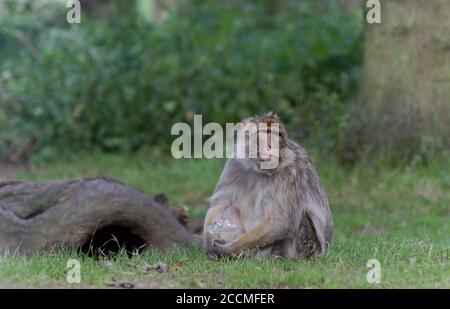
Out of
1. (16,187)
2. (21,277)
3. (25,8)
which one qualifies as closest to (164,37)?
(25,8)

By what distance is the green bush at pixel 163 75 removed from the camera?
15.2 m

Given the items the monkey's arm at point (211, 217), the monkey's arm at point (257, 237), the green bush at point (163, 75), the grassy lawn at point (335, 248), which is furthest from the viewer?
the green bush at point (163, 75)

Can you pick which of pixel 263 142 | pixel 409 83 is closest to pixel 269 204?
pixel 263 142

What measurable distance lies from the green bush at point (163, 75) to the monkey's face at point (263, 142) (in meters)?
7.19

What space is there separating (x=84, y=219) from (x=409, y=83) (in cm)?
555

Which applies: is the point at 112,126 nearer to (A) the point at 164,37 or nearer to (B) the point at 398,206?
(A) the point at 164,37

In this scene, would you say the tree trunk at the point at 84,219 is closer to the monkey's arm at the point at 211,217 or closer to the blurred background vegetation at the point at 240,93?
the monkey's arm at the point at 211,217

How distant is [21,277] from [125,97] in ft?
28.4

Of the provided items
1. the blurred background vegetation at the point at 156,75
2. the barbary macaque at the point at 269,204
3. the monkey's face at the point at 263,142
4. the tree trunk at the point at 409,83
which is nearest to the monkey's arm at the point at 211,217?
the barbary macaque at the point at 269,204

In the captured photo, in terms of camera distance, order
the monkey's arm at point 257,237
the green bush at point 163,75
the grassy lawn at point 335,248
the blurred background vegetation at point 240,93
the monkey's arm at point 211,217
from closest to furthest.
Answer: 1. the grassy lawn at point 335,248
2. the monkey's arm at point 257,237
3. the monkey's arm at point 211,217
4. the blurred background vegetation at point 240,93
5. the green bush at point 163,75

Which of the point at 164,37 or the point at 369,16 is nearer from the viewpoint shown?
the point at 369,16

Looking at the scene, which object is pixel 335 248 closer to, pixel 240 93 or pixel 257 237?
pixel 257 237

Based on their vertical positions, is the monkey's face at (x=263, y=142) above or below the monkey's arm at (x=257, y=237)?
above
